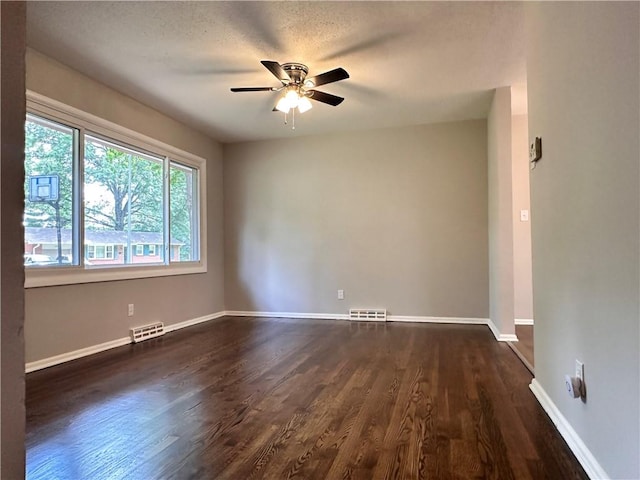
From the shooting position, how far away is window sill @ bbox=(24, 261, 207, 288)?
3.07 m

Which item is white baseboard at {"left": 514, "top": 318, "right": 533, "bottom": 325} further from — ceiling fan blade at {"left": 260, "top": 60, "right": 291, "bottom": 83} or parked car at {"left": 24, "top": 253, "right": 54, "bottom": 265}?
parked car at {"left": 24, "top": 253, "right": 54, "bottom": 265}

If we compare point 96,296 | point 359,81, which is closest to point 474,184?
point 359,81

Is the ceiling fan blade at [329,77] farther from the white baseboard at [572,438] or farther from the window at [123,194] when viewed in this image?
the white baseboard at [572,438]

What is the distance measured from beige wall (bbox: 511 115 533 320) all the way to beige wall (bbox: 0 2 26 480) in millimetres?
4902

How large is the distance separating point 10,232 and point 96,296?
325 centimetres

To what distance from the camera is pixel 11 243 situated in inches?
30.1

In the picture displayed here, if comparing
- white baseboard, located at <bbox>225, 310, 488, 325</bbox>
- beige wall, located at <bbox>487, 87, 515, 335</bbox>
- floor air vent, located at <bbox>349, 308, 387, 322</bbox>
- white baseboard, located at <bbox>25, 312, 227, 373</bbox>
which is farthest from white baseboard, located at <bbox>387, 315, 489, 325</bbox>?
white baseboard, located at <bbox>25, 312, 227, 373</bbox>

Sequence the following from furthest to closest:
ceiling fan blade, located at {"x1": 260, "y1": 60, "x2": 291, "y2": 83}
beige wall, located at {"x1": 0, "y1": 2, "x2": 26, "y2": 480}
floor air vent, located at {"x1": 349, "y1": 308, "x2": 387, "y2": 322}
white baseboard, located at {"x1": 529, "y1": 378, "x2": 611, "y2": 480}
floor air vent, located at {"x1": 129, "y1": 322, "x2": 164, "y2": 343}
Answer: floor air vent, located at {"x1": 349, "y1": 308, "x2": 387, "y2": 322} < floor air vent, located at {"x1": 129, "y1": 322, "x2": 164, "y2": 343} < ceiling fan blade, located at {"x1": 260, "y1": 60, "x2": 291, "y2": 83} < white baseboard, located at {"x1": 529, "y1": 378, "x2": 611, "y2": 480} < beige wall, located at {"x1": 0, "y1": 2, "x2": 26, "y2": 480}

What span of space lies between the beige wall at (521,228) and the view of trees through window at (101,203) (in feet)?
13.4

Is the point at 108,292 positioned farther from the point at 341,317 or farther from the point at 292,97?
the point at 341,317

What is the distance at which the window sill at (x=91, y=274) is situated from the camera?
10.1 feet

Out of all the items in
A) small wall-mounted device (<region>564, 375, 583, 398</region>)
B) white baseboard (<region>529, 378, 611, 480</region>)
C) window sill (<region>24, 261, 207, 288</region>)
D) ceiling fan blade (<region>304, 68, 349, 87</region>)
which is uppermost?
ceiling fan blade (<region>304, 68, 349, 87</region>)

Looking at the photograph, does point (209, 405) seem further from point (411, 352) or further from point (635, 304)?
point (635, 304)

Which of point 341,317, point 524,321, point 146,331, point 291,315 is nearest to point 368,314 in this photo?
point 341,317
